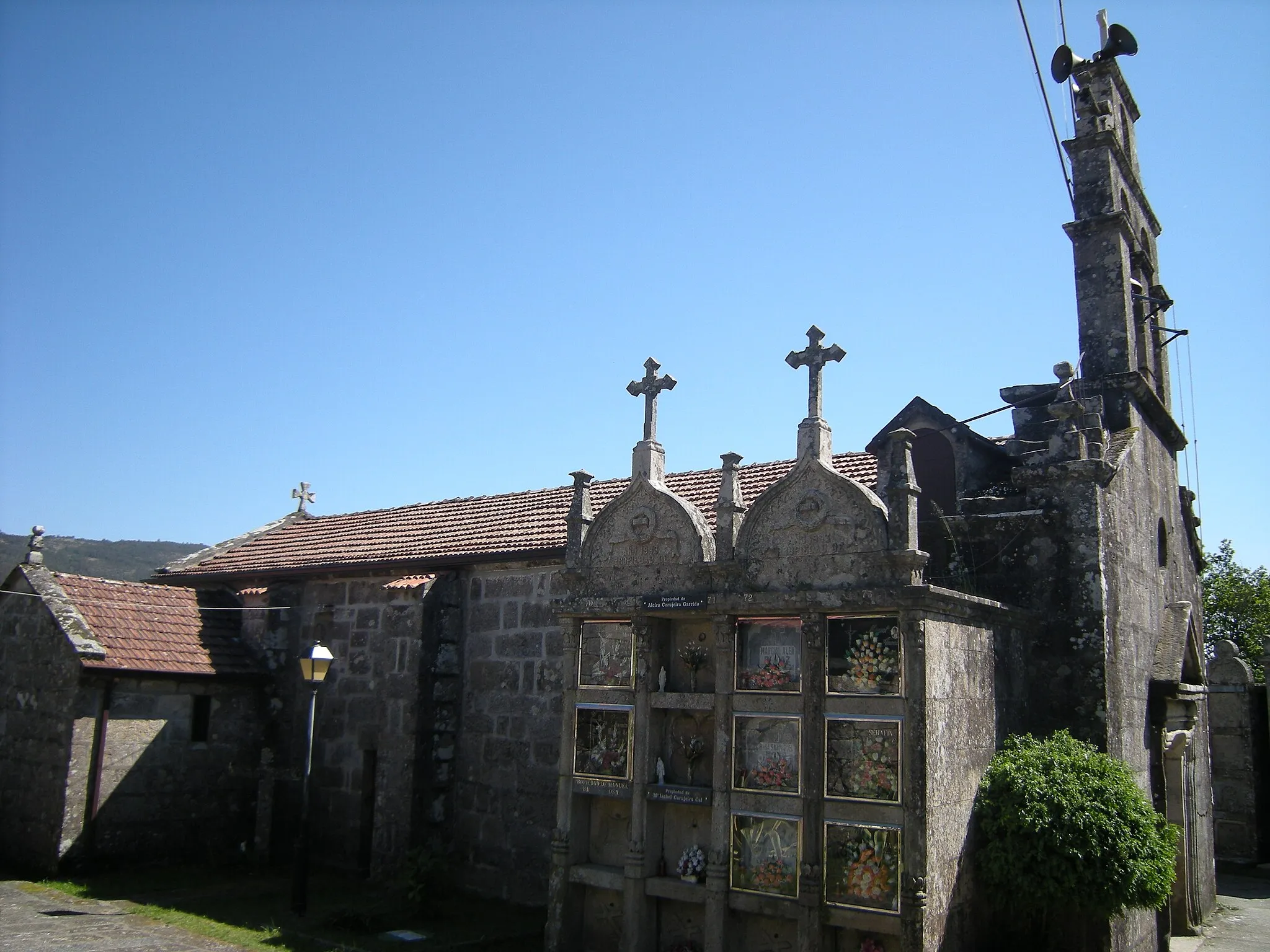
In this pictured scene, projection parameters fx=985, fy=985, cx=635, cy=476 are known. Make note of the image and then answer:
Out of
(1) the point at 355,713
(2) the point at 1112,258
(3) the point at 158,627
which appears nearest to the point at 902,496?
(2) the point at 1112,258

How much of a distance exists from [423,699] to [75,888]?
5448 millimetres

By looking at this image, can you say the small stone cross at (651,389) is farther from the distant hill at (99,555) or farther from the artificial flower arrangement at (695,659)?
the distant hill at (99,555)

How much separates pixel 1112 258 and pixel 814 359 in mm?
5101

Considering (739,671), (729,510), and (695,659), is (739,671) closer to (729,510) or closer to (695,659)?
(695,659)

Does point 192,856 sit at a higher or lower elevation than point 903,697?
lower

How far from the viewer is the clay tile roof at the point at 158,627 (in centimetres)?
1584

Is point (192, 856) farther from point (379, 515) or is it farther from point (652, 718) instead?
point (652, 718)

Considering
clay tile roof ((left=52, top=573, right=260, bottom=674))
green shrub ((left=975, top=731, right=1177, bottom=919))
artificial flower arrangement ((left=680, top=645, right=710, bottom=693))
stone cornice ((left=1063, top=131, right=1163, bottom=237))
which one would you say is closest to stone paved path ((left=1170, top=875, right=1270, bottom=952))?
green shrub ((left=975, top=731, right=1177, bottom=919))

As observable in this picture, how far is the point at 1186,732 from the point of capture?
1298 cm

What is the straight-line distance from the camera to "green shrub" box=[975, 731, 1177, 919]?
29.9 feet

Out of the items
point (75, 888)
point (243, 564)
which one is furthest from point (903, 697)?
point (243, 564)

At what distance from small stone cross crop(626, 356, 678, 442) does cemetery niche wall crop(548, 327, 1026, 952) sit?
0.07 m

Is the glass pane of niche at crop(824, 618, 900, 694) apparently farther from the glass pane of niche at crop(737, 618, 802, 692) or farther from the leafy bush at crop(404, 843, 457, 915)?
the leafy bush at crop(404, 843, 457, 915)

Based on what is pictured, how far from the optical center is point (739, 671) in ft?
33.8
